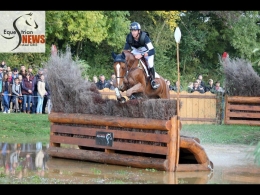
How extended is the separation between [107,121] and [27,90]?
1250 cm

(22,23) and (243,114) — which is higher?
(22,23)

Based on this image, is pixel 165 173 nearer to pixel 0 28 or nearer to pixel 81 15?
pixel 0 28

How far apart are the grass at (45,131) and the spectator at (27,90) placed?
217 cm

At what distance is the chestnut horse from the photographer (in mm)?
13953

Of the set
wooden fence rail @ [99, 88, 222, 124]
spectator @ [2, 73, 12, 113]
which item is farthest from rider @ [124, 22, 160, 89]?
wooden fence rail @ [99, 88, 222, 124]

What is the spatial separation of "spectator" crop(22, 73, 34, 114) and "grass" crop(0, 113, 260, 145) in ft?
7.13

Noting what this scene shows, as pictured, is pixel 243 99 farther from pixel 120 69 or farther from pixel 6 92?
pixel 120 69

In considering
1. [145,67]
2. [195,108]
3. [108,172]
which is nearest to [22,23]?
[195,108]

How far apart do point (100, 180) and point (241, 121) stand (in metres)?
14.0

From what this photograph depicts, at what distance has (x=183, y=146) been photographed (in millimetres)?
11914

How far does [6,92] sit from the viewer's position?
24438 millimetres

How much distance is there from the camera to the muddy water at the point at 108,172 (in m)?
10.6
